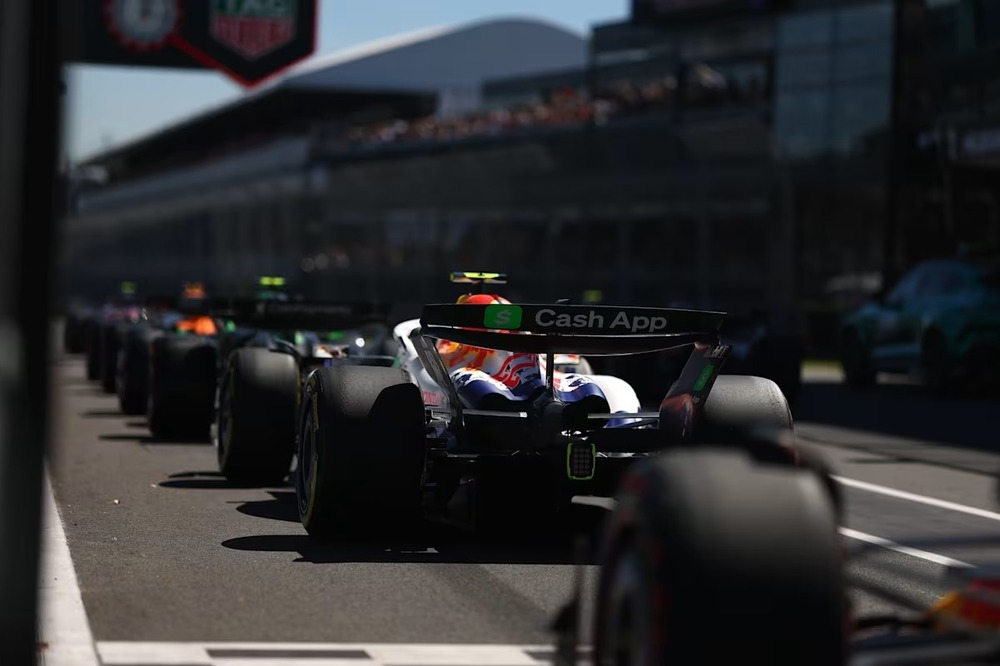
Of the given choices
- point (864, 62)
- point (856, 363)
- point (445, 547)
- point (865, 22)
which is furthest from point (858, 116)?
point (445, 547)

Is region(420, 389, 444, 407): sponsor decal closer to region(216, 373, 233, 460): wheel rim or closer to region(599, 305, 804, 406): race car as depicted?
region(216, 373, 233, 460): wheel rim

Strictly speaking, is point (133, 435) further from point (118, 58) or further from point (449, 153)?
point (449, 153)

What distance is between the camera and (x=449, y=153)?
55.5m

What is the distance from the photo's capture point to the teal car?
24.6 metres

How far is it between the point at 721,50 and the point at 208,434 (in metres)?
35.0

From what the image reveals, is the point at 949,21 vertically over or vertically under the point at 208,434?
over

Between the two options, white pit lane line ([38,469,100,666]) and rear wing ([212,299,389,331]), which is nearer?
white pit lane line ([38,469,100,666])

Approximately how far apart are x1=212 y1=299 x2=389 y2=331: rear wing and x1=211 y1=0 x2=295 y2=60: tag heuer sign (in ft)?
25.3

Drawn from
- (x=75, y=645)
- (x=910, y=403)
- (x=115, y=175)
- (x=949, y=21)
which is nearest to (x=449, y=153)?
(x=949, y=21)

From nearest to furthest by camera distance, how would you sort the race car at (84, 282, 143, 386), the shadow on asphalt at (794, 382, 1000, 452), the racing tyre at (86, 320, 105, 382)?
the shadow on asphalt at (794, 382, 1000, 452) → the race car at (84, 282, 143, 386) → the racing tyre at (86, 320, 105, 382)

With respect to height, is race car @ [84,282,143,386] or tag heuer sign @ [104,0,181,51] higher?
tag heuer sign @ [104,0,181,51]

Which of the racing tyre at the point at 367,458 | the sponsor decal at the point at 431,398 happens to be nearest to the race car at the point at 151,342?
the sponsor decal at the point at 431,398

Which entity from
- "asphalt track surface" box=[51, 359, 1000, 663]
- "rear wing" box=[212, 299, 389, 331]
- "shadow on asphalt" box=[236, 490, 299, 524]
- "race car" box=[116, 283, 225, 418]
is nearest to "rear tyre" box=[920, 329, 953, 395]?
"race car" box=[116, 283, 225, 418]

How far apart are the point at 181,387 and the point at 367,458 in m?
6.87
